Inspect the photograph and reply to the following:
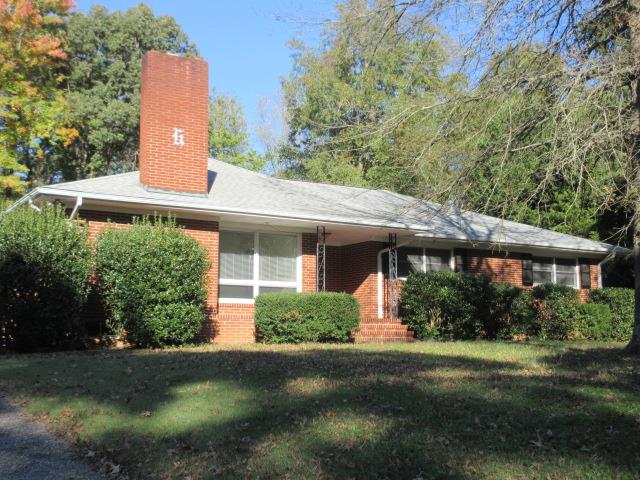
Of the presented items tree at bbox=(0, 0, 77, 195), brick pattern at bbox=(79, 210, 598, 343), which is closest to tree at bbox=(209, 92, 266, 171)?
tree at bbox=(0, 0, 77, 195)

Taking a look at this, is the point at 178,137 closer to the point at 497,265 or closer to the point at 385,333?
the point at 385,333

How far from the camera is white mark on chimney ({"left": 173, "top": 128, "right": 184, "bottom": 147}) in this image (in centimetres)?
1491

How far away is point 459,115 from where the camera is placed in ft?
35.4

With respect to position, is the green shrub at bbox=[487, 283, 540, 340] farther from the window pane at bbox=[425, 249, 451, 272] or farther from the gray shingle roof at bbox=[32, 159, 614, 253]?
the window pane at bbox=[425, 249, 451, 272]

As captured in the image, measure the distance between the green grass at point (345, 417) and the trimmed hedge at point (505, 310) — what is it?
23.3 feet

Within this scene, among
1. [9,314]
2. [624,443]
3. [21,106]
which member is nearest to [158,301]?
[9,314]

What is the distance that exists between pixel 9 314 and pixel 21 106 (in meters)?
14.4

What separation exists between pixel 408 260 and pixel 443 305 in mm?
2779

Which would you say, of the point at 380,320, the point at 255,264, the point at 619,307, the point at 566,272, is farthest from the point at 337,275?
the point at 619,307

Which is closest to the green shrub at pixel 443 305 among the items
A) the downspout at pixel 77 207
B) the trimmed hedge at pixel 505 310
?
the trimmed hedge at pixel 505 310

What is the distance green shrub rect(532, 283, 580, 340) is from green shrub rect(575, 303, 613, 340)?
193 millimetres

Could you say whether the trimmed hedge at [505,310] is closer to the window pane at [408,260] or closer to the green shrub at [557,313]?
the green shrub at [557,313]

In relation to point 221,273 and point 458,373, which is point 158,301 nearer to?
point 221,273

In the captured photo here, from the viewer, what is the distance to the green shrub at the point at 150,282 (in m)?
12.4
